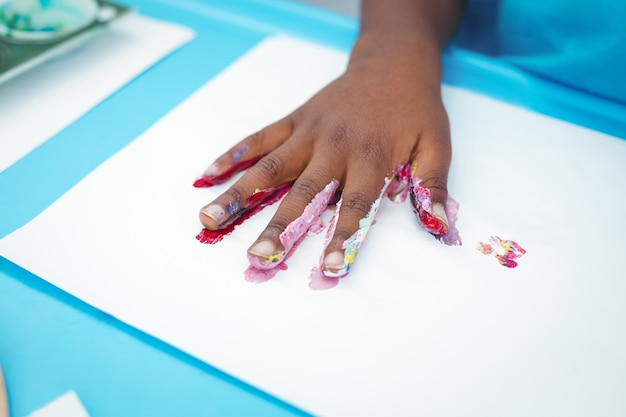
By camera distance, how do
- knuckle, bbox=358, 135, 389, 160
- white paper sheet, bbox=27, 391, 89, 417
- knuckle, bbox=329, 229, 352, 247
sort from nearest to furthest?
white paper sheet, bbox=27, 391, 89, 417, knuckle, bbox=329, 229, 352, 247, knuckle, bbox=358, 135, 389, 160

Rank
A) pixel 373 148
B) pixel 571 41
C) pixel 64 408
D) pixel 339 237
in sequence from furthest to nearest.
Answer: pixel 571 41 → pixel 373 148 → pixel 339 237 → pixel 64 408

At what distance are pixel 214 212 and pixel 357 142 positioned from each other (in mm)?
200

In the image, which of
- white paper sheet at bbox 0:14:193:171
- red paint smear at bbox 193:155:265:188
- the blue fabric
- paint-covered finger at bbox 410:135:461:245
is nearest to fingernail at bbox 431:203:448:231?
paint-covered finger at bbox 410:135:461:245

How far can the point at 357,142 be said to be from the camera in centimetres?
60

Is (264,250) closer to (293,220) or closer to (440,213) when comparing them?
(293,220)

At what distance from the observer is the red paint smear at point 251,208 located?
51 centimetres

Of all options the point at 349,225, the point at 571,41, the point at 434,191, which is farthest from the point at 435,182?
the point at 571,41

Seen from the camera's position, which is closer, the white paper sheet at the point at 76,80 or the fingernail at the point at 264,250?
the fingernail at the point at 264,250

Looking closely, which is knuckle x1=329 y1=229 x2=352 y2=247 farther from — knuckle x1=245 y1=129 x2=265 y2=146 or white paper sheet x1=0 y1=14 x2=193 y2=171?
white paper sheet x1=0 y1=14 x2=193 y2=171

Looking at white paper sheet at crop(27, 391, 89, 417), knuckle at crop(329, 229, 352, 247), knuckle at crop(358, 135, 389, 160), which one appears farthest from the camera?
knuckle at crop(358, 135, 389, 160)

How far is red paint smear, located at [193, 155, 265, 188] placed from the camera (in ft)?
1.88

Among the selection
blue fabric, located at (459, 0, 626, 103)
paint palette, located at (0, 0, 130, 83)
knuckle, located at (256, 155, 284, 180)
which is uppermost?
blue fabric, located at (459, 0, 626, 103)

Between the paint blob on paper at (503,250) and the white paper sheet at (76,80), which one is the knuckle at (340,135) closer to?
the paint blob on paper at (503,250)

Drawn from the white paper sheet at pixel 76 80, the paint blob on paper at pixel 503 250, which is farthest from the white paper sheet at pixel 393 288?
the white paper sheet at pixel 76 80
